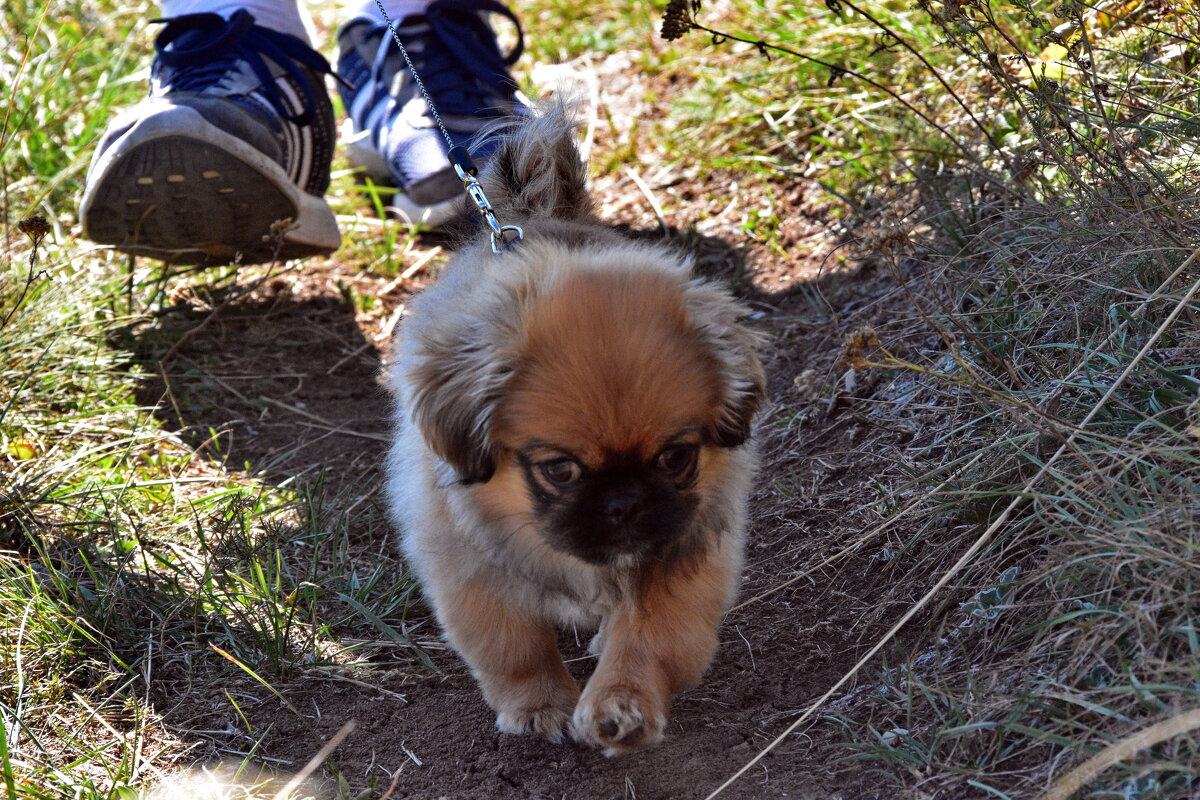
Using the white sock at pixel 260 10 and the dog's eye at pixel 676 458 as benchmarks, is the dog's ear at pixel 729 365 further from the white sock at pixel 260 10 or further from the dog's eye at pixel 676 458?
the white sock at pixel 260 10

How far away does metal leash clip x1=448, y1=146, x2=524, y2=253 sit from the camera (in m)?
2.69

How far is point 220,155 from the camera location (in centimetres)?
370

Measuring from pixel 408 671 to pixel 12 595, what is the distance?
95 centimetres

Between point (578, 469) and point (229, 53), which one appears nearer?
point (578, 469)

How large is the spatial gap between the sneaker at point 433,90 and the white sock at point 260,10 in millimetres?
288

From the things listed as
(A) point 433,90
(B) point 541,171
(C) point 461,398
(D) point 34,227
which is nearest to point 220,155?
(D) point 34,227

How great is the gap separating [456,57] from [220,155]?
1.34m

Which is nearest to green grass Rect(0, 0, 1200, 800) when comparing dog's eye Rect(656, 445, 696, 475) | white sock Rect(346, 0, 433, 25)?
dog's eye Rect(656, 445, 696, 475)

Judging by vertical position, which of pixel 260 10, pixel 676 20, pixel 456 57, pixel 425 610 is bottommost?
pixel 425 610

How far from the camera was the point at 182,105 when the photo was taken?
374cm

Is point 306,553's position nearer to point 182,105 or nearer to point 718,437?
point 718,437

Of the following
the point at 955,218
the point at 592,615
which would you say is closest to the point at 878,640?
the point at 592,615

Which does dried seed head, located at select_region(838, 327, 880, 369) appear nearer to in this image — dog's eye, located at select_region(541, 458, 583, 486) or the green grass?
the green grass

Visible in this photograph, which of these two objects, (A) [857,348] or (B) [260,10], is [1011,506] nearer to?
(A) [857,348]
